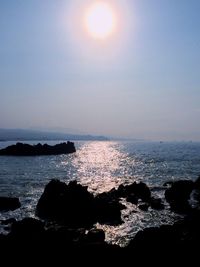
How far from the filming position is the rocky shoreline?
3011cm

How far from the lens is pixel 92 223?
44.9m

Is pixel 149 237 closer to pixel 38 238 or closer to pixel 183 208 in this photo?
pixel 38 238

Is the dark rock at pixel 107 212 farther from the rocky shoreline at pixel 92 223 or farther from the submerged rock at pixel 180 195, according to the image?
the submerged rock at pixel 180 195

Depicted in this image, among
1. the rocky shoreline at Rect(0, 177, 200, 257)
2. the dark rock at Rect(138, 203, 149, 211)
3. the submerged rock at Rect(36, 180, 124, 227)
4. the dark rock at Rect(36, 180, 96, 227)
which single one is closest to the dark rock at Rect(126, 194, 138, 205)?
the rocky shoreline at Rect(0, 177, 200, 257)

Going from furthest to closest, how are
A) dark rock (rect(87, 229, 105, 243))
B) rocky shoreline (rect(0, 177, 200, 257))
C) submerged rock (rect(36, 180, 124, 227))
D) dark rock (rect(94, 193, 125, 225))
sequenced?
submerged rock (rect(36, 180, 124, 227)) < dark rock (rect(94, 193, 125, 225)) < dark rock (rect(87, 229, 105, 243)) < rocky shoreline (rect(0, 177, 200, 257))

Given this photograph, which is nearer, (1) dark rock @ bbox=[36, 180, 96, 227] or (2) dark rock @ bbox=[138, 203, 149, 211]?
(1) dark rock @ bbox=[36, 180, 96, 227]

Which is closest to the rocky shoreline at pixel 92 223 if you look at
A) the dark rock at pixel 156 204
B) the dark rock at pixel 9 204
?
the dark rock at pixel 156 204

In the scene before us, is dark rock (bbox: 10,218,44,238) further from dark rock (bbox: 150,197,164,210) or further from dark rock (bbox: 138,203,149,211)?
dark rock (bbox: 150,197,164,210)

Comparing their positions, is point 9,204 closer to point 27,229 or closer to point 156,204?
point 27,229

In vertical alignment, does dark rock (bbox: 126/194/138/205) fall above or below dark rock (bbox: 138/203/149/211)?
above

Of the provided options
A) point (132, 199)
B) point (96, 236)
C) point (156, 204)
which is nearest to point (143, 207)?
point (156, 204)

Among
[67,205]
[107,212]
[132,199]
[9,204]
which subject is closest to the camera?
[107,212]

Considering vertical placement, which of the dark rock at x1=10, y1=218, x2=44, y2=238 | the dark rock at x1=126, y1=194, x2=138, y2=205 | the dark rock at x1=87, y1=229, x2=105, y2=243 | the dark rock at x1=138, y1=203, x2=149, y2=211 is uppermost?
the dark rock at x1=10, y1=218, x2=44, y2=238

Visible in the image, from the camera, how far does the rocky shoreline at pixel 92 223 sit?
30.1 metres
